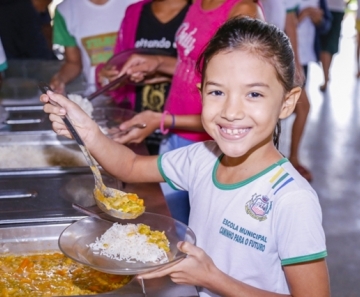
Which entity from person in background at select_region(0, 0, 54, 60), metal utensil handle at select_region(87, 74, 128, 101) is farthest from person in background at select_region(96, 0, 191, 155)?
person in background at select_region(0, 0, 54, 60)

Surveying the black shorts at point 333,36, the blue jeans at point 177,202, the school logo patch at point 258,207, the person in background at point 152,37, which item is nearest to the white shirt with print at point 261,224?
the school logo patch at point 258,207

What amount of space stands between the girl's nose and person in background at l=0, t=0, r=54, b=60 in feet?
10.6

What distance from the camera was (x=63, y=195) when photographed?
143cm

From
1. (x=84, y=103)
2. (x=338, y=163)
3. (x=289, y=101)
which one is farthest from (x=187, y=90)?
(x=338, y=163)

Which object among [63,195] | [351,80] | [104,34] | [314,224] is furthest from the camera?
[351,80]

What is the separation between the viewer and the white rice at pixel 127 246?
105cm

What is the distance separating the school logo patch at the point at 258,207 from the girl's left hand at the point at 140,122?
716mm

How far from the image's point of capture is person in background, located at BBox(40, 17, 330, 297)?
0.97m

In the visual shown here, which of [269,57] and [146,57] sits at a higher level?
[269,57]

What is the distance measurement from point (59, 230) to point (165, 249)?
322 mm

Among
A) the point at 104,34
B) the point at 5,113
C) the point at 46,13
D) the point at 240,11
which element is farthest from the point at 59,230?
the point at 46,13

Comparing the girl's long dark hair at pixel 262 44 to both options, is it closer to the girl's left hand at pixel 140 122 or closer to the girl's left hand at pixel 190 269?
the girl's left hand at pixel 190 269

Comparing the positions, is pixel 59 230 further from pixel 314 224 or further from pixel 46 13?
pixel 46 13

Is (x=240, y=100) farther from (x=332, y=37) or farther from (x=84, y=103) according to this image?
(x=332, y=37)
